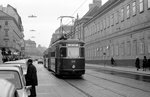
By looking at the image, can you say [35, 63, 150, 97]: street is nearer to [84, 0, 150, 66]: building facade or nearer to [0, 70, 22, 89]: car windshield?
[0, 70, 22, 89]: car windshield

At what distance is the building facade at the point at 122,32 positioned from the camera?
43.9 metres

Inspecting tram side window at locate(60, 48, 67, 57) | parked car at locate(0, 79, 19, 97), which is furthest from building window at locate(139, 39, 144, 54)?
parked car at locate(0, 79, 19, 97)

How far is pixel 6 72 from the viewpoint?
7.27m

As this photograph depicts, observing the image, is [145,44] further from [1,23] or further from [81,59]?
[1,23]

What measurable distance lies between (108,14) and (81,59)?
38.6 meters

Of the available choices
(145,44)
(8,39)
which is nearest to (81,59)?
(145,44)

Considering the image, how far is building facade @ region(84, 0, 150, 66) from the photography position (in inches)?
1727

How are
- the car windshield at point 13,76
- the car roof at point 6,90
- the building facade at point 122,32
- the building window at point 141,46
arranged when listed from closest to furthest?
the car roof at point 6,90 → the car windshield at point 13,76 → the building facade at point 122,32 → the building window at point 141,46

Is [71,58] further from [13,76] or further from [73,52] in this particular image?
[13,76]

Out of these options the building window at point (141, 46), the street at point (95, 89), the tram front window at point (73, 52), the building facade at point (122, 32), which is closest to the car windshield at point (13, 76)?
the street at point (95, 89)

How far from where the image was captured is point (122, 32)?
175 ft

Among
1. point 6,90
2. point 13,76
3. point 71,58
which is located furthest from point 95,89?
point 6,90

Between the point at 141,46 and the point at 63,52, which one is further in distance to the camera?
the point at 141,46

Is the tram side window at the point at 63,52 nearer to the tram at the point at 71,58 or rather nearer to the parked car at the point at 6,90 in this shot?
the tram at the point at 71,58
